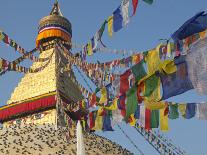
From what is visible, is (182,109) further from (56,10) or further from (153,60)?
(56,10)

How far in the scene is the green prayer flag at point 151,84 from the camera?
10781mm

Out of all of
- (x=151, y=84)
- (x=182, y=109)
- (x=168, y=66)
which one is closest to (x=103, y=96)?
(x=151, y=84)

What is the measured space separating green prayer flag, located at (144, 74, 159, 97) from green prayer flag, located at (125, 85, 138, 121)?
454 millimetres

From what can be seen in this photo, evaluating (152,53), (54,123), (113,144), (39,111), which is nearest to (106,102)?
(152,53)

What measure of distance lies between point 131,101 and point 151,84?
0.91m

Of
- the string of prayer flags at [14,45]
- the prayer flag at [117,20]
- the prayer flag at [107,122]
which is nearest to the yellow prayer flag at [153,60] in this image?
the prayer flag at [117,20]

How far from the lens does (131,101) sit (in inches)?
454

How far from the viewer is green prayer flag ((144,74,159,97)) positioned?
10781 millimetres

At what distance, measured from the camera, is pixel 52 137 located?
20.8 meters

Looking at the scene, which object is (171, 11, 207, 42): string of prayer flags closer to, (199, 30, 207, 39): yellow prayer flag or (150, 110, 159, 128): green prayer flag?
(199, 30, 207, 39): yellow prayer flag

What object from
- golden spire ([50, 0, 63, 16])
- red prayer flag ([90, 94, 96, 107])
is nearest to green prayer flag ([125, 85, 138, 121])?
red prayer flag ([90, 94, 96, 107])

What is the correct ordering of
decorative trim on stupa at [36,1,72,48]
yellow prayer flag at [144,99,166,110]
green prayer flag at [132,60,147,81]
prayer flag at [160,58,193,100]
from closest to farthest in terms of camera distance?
prayer flag at [160,58,193,100]
green prayer flag at [132,60,147,81]
yellow prayer flag at [144,99,166,110]
decorative trim on stupa at [36,1,72,48]

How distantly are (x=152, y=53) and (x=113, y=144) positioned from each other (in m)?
12.3

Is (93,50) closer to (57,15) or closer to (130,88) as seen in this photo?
(130,88)
